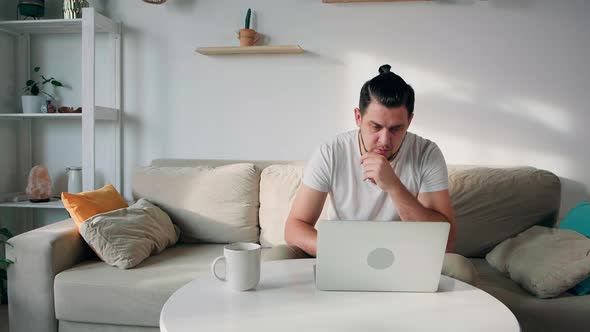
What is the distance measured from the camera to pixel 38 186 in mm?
2869

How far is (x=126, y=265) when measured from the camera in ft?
6.81

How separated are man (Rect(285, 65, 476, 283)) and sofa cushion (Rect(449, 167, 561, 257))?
644mm

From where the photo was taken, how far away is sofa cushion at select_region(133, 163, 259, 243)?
2.53 m

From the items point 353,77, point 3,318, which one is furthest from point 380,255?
point 3,318

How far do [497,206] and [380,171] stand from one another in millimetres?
1044

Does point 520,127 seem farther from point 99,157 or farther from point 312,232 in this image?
point 99,157

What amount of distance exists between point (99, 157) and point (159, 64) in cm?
64

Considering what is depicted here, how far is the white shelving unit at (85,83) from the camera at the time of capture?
270cm

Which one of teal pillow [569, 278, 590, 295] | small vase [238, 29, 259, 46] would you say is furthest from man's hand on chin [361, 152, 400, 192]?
small vase [238, 29, 259, 46]

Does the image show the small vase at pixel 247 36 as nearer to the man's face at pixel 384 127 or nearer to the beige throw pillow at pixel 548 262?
the man's face at pixel 384 127

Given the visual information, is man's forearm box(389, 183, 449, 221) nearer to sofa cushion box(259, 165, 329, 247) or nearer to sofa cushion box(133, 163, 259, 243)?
sofa cushion box(259, 165, 329, 247)

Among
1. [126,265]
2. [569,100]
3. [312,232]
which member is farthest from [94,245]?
[569,100]

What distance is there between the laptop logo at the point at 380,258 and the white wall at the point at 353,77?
5.68ft

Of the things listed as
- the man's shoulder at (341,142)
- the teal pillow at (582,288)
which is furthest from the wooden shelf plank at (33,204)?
the teal pillow at (582,288)
